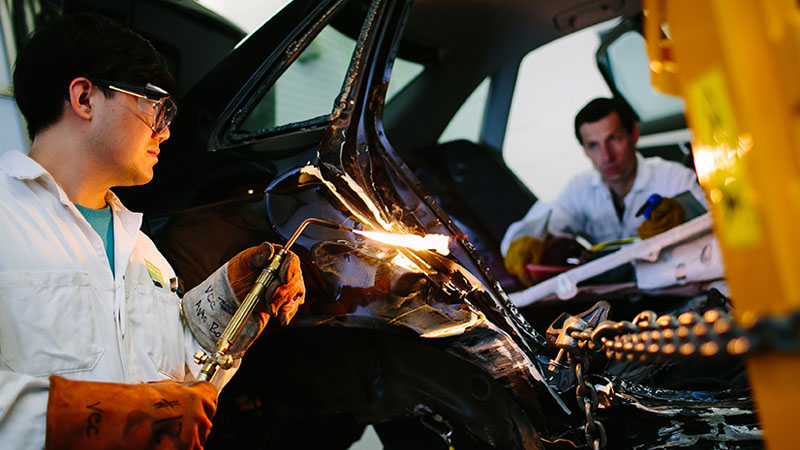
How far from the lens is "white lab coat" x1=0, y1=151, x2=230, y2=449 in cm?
120

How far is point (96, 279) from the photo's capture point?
1.49 metres

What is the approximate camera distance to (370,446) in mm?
2227

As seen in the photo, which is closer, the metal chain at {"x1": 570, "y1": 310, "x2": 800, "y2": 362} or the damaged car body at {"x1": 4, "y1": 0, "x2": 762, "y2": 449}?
the metal chain at {"x1": 570, "y1": 310, "x2": 800, "y2": 362}

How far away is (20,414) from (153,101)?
0.89 meters

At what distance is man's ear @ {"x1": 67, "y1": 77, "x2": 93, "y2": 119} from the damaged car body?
27 centimetres

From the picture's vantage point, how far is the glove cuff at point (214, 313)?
5.48 feet

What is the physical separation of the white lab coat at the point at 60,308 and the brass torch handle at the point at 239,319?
177 millimetres

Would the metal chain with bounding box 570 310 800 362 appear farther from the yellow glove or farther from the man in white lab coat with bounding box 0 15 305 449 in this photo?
the yellow glove

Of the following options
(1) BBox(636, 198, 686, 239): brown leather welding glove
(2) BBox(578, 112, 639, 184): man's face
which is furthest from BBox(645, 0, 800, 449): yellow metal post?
(2) BBox(578, 112, 639, 184): man's face

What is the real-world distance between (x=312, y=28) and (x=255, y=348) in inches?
39.5

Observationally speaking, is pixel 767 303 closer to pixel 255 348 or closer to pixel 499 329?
pixel 499 329

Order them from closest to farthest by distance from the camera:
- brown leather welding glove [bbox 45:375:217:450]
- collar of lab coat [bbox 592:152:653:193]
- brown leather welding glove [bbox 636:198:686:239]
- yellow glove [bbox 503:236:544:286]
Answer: brown leather welding glove [bbox 45:375:217:450] → brown leather welding glove [bbox 636:198:686:239] → yellow glove [bbox 503:236:544:286] → collar of lab coat [bbox 592:152:653:193]

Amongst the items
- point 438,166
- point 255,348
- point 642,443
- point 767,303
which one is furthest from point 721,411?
point 438,166

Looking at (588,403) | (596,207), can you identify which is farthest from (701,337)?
(596,207)
